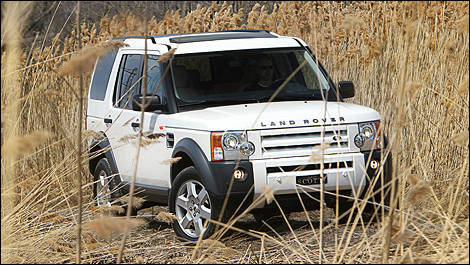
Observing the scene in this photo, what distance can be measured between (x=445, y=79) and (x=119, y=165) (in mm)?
3067

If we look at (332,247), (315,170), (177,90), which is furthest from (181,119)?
(332,247)

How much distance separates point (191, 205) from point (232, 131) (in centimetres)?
78

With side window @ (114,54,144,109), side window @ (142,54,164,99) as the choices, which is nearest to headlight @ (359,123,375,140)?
side window @ (142,54,164,99)

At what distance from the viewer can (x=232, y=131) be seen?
23.2 feet

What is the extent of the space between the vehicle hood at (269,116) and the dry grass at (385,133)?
0.34m

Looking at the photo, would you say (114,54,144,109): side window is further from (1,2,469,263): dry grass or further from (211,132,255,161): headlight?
(211,132,255,161): headlight

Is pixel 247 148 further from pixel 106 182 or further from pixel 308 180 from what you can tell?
pixel 106 182

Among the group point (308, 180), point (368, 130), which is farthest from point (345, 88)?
point (308, 180)

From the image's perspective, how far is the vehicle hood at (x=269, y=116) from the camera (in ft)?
23.3

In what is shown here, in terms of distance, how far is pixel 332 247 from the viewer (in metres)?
6.55

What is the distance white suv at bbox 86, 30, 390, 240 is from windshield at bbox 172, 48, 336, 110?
1 centimetres

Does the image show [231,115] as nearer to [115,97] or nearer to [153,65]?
[153,65]

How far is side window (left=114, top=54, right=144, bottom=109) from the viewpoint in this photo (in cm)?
A: 877

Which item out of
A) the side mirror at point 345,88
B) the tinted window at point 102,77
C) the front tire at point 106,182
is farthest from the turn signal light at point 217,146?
the tinted window at point 102,77
